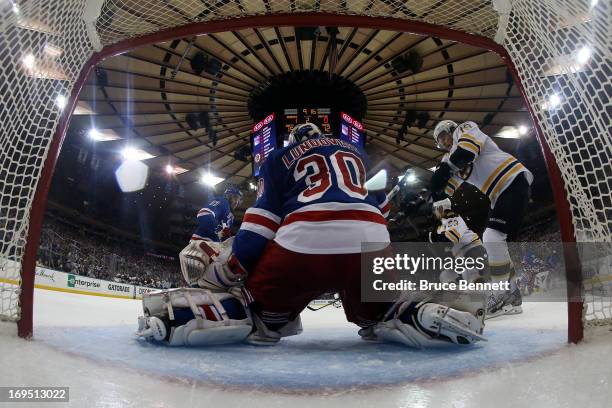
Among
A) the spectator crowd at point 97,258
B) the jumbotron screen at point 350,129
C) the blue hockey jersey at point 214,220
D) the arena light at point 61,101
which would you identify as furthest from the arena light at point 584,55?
the spectator crowd at point 97,258

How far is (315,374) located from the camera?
114 centimetres

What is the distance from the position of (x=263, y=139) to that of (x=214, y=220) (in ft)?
12.1

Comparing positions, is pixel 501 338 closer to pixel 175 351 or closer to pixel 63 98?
pixel 175 351

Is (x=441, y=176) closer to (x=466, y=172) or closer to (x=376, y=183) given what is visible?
(x=466, y=172)

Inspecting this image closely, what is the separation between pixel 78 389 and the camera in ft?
2.92

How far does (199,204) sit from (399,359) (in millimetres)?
16485

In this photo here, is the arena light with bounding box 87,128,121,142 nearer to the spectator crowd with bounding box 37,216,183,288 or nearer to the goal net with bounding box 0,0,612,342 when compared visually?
the spectator crowd with bounding box 37,216,183,288

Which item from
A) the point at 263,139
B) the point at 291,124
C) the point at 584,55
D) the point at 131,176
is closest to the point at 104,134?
the point at 131,176

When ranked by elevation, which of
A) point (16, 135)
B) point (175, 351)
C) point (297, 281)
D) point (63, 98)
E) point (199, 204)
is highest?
point (199, 204)

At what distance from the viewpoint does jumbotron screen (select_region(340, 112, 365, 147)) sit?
23.0 ft

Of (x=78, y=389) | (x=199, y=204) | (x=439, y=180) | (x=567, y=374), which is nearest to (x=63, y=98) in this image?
(x=78, y=389)

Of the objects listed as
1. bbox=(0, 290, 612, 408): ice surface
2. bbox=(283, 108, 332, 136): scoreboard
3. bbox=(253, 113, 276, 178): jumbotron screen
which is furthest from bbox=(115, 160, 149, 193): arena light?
bbox=(0, 290, 612, 408): ice surface

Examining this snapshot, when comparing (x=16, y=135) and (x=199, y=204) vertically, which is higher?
(x=199, y=204)

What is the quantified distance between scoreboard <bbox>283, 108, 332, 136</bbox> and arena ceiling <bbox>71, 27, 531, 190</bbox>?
336 mm
